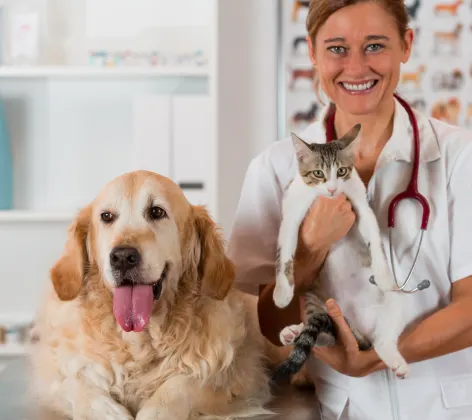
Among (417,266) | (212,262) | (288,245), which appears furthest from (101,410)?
(417,266)

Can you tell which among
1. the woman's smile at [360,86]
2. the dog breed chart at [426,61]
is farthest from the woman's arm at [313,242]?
the dog breed chart at [426,61]

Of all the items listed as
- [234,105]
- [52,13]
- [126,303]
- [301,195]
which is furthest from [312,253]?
[52,13]

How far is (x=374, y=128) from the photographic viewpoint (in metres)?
1.25

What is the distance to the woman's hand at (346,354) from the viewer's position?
111 cm

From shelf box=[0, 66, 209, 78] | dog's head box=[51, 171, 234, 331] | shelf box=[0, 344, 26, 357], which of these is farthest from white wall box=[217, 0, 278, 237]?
dog's head box=[51, 171, 234, 331]

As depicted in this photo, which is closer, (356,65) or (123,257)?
(123,257)

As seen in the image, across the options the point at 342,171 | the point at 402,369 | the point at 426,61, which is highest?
the point at 426,61

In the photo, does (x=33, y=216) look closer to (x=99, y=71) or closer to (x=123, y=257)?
(x=99, y=71)

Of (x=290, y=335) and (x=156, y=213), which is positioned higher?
(x=156, y=213)

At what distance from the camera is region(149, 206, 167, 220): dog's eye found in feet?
3.66

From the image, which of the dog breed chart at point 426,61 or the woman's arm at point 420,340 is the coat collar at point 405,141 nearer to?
the woman's arm at point 420,340

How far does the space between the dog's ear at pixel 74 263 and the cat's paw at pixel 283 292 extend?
353 mm

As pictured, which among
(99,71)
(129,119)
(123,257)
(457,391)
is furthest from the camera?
(129,119)

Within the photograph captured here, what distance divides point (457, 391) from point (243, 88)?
5.61ft
